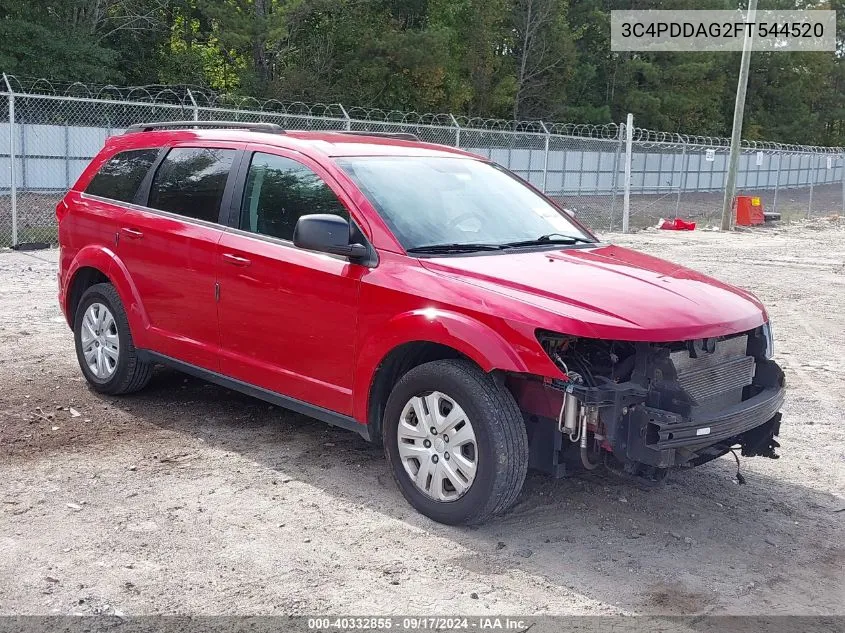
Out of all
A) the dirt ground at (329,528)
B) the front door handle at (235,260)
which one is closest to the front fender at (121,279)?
the dirt ground at (329,528)

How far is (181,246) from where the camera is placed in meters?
5.65

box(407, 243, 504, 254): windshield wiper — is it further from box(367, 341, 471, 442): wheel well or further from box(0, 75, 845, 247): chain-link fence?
→ box(0, 75, 845, 247): chain-link fence

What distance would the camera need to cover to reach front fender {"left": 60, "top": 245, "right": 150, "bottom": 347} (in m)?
6.02

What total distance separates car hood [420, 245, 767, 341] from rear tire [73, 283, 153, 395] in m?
2.55

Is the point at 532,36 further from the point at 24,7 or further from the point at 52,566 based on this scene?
the point at 52,566

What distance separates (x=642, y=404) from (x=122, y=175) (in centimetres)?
396

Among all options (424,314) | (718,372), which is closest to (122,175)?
(424,314)

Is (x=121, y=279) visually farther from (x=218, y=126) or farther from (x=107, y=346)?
(x=218, y=126)

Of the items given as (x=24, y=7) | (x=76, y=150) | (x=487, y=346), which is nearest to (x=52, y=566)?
(x=487, y=346)

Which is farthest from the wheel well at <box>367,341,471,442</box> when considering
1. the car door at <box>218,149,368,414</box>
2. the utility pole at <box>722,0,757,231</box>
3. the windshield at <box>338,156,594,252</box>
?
the utility pole at <box>722,0,757,231</box>

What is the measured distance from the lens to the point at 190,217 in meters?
5.72

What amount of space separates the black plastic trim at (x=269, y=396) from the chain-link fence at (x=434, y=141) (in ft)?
29.8

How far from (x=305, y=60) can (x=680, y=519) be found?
36.0 meters

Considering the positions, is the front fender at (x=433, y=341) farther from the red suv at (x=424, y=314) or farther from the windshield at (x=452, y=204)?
the windshield at (x=452, y=204)
